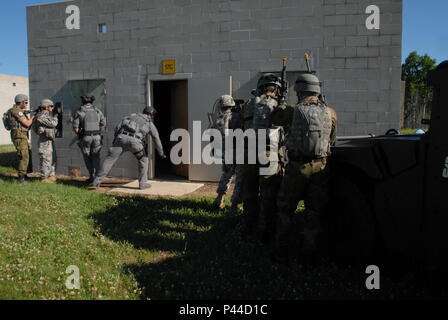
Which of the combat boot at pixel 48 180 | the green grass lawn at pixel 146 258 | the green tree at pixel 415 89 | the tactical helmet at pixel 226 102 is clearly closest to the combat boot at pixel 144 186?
the green grass lawn at pixel 146 258

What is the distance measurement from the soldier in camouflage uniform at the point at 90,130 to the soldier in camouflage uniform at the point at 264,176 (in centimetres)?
444

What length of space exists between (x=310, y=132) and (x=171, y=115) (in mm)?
6530

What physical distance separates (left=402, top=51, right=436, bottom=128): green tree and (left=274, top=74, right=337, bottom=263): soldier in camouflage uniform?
25.9 meters

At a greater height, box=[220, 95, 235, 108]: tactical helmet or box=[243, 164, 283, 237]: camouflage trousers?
box=[220, 95, 235, 108]: tactical helmet

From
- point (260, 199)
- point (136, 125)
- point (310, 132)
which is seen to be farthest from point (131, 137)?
point (310, 132)

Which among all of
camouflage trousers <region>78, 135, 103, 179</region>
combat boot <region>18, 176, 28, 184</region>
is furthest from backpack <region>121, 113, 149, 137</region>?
combat boot <region>18, 176, 28, 184</region>

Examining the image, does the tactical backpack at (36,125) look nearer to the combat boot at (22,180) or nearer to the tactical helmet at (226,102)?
the combat boot at (22,180)

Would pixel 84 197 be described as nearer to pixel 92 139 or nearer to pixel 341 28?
pixel 92 139

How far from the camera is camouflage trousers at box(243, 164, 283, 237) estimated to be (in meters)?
4.38

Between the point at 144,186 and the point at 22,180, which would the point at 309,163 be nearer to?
the point at 144,186

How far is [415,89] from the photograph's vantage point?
28984 mm

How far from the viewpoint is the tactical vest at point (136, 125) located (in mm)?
7375

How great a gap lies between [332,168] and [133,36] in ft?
20.9

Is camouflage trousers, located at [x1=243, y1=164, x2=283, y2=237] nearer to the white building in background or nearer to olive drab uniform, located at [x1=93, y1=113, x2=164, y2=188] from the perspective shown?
olive drab uniform, located at [x1=93, y1=113, x2=164, y2=188]
